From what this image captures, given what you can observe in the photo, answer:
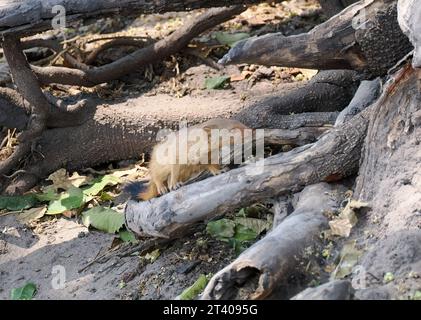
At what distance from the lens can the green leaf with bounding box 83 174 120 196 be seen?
5.46 metres

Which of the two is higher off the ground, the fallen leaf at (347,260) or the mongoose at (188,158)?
the mongoose at (188,158)

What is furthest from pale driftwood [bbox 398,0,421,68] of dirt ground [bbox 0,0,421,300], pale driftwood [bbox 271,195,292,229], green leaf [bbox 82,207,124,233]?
green leaf [bbox 82,207,124,233]

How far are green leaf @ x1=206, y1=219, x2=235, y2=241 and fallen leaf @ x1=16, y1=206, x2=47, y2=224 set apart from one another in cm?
147

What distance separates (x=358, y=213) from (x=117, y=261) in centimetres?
161

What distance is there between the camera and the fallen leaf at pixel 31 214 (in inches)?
207

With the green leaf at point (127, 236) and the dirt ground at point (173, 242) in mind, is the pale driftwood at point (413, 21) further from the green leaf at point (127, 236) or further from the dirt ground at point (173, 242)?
the green leaf at point (127, 236)

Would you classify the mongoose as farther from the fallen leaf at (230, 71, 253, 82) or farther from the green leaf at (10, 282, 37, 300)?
the fallen leaf at (230, 71, 253, 82)

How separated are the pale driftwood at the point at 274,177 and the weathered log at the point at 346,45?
54 cm

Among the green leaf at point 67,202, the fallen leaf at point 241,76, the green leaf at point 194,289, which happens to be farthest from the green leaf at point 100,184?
the green leaf at point 194,289

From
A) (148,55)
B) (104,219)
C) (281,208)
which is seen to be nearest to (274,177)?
(281,208)

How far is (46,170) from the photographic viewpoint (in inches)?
231

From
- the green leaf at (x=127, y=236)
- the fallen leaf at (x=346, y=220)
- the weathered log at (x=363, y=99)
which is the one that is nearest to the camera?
the fallen leaf at (x=346, y=220)

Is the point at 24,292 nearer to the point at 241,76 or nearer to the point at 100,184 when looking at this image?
the point at 100,184
